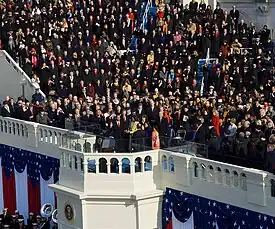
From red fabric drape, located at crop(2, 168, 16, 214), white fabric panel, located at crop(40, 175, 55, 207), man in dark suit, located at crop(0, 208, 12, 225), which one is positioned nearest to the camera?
white fabric panel, located at crop(40, 175, 55, 207)

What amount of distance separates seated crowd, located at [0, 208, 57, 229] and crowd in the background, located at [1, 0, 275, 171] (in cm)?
312

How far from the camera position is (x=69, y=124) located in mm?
34750

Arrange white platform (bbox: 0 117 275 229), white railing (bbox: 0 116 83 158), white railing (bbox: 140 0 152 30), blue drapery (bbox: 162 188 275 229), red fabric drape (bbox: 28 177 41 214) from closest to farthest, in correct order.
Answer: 1. blue drapery (bbox: 162 188 275 229)
2. white platform (bbox: 0 117 275 229)
3. white railing (bbox: 0 116 83 158)
4. red fabric drape (bbox: 28 177 41 214)
5. white railing (bbox: 140 0 152 30)

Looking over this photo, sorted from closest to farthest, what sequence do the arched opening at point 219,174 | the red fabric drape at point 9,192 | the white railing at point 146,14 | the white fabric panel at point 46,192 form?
the arched opening at point 219,174 < the white fabric panel at point 46,192 < the red fabric drape at point 9,192 < the white railing at point 146,14

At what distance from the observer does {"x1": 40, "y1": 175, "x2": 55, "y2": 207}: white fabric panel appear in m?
36.3

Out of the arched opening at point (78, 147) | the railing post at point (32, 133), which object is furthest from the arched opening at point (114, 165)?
the railing post at point (32, 133)

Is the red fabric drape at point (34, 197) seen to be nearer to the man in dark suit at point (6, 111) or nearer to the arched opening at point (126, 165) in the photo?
the man in dark suit at point (6, 111)

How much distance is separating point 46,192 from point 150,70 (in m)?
5.80

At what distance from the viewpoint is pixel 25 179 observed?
124 feet

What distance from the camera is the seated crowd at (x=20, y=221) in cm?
3612

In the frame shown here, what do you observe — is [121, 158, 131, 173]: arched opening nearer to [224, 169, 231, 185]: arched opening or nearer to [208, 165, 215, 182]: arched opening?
[208, 165, 215, 182]: arched opening

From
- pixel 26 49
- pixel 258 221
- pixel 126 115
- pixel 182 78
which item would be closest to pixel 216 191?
pixel 258 221

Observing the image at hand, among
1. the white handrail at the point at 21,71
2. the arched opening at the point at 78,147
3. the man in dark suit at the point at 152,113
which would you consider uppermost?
the white handrail at the point at 21,71

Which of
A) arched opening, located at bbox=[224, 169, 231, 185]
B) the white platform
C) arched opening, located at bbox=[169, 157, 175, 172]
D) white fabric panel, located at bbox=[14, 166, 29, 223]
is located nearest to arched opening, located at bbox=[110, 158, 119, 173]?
the white platform
